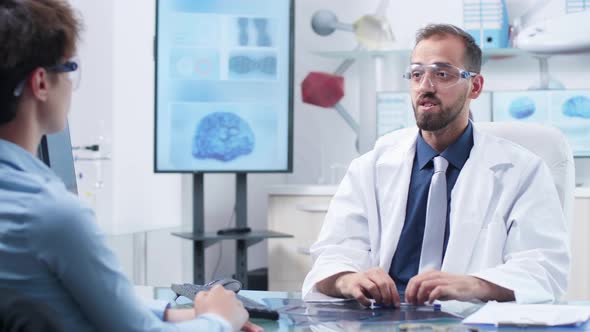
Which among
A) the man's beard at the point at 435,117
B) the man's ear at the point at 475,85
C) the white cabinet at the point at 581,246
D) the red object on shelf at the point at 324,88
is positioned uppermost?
the red object on shelf at the point at 324,88

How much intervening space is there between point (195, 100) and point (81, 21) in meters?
2.55

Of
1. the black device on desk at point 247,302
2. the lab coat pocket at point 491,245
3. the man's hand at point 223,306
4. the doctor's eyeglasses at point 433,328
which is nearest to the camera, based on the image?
the man's hand at point 223,306

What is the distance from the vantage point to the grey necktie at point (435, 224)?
6.26 feet

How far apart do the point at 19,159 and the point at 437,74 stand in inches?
52.5

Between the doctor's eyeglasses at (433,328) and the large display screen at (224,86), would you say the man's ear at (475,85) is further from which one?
the large display screen at (224,86)

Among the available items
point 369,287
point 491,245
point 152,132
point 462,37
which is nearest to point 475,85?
point 462,37

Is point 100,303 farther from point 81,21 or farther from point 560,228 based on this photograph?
point 560,228

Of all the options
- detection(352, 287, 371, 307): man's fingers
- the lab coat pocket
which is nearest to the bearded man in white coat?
the lab coat pocket

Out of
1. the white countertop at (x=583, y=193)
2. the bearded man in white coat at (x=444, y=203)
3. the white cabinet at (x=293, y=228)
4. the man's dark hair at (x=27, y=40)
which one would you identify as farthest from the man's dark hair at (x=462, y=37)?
the white cabinet at (x=293, y=228)

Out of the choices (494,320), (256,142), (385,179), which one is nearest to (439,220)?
(385,179)

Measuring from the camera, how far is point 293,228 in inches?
149

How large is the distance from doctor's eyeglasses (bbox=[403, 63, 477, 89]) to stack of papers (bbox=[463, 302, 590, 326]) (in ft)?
2.57

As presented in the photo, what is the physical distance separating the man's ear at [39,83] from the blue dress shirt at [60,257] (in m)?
0.10

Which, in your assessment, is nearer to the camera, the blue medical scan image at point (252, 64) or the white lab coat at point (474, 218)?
the white lab coat at point (474, 218)
